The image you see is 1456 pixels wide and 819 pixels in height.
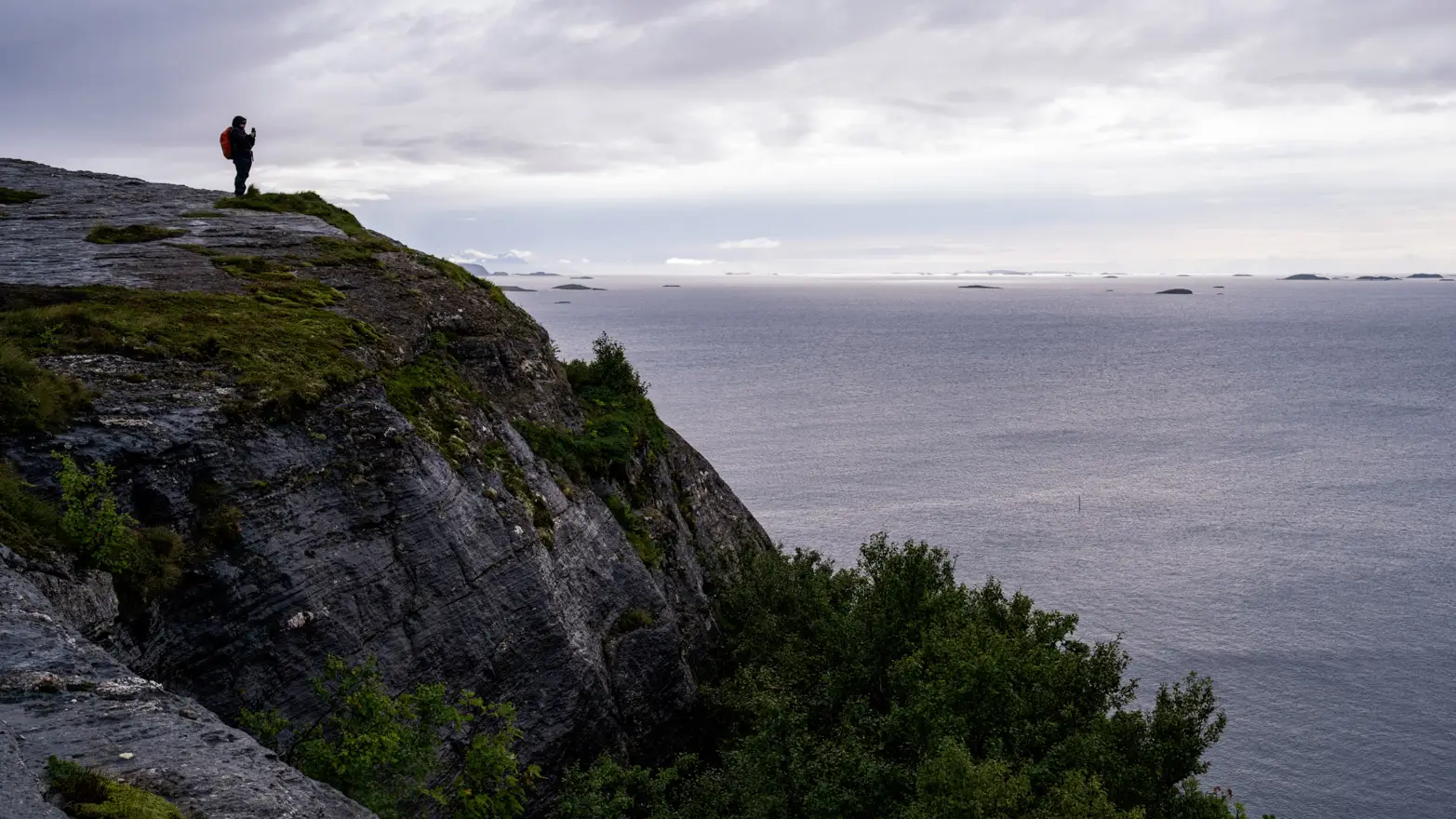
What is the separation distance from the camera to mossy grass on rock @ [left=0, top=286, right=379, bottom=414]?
21297mm

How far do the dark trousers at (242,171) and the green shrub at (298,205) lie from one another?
37 centimetres

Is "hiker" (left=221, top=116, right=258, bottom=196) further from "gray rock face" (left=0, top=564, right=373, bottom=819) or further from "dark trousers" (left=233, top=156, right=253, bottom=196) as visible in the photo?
"gray rock face" (left=0, top=564, right=373, bottom=819)

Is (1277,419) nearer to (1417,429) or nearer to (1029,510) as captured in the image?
(1417,429)

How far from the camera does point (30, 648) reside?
39.7ft

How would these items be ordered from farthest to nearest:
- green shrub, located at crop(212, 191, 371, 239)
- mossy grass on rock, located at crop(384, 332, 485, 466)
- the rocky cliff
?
1. green shrub, located at crop(212, 191, 371, 239)
2. mossy grass on rock, located at crop(384, 332, 485, 466)
3. the rocky cliff

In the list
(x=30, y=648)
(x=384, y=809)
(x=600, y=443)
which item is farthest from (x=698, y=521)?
(x=30, y=648)

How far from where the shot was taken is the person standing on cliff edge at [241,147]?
36.5 m

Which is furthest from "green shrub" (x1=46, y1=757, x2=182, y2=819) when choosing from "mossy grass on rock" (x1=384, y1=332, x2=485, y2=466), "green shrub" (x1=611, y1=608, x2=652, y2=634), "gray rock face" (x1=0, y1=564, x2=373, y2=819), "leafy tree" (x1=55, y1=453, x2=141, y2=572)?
"green shrub" (x1=611, y1=608, x2=652, y2=634)

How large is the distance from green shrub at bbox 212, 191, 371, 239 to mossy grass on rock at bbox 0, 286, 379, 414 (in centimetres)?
1244

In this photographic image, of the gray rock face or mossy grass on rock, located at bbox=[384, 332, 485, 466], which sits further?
mossy grass on rock, located at bbox=[384, 332, 485, 466]

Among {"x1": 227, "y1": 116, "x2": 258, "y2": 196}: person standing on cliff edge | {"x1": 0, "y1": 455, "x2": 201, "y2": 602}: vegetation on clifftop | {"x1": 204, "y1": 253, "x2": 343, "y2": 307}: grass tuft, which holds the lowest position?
{"x1": 0, "y1": 455, "x2": 201, "y2": 602}: vegetation on clifftop

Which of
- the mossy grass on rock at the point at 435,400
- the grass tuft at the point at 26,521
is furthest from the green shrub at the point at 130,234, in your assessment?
the grass tuft at the point at 26,521

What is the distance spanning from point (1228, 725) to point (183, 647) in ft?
179

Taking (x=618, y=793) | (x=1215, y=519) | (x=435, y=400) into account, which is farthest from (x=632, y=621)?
(x=1215, y=519)
